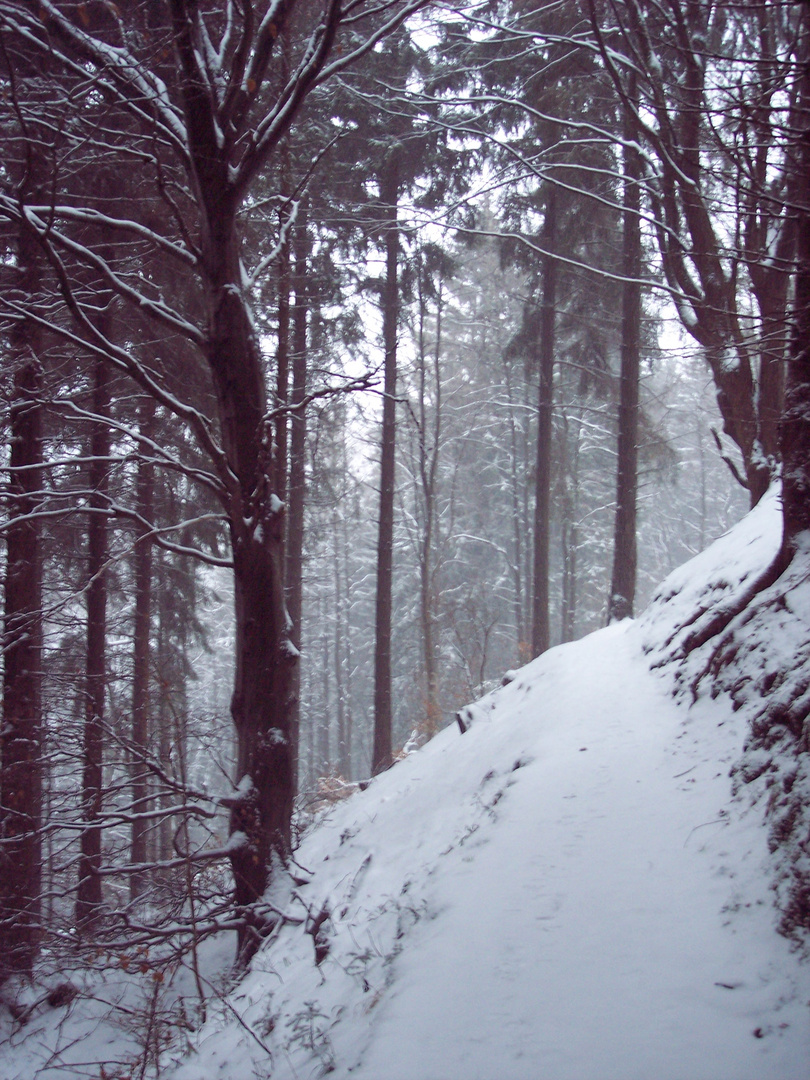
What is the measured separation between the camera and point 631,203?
1116 cm

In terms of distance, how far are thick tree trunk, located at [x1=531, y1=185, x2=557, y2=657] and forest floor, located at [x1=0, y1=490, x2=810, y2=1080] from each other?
830cm

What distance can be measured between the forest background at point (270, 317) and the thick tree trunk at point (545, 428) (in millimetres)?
67

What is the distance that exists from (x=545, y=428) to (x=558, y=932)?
13.0 meters

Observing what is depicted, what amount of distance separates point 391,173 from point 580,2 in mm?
4828

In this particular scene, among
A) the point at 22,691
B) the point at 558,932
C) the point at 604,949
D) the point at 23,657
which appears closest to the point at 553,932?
the point at 558,932

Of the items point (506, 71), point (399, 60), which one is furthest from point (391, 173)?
point (506, 71)

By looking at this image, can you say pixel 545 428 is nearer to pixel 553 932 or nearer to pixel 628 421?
pixel 628 421

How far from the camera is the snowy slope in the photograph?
258 cm

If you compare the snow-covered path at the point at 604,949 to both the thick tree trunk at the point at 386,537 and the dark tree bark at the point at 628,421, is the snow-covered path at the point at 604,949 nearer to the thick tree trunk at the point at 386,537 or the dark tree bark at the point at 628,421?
the dark tree bark at the point at 628,421

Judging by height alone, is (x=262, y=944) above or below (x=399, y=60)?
below

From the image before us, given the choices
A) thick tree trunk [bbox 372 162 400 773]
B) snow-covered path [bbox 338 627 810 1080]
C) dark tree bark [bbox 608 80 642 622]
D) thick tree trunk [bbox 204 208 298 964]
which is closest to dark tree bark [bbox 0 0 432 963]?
thick tree trunk [bbox 204 208 298 964]

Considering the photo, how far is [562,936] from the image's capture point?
3.20 m

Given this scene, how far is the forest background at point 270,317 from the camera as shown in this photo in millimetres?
4754

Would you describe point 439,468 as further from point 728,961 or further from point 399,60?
point 728,961
